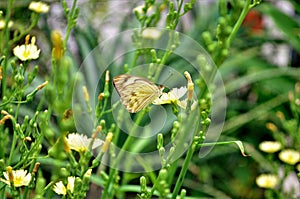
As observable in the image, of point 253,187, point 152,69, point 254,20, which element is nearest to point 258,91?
point 253,187

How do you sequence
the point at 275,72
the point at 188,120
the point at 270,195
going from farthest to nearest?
1. the point at 275,72
2. the point at 270,195
3. the point at 188,120

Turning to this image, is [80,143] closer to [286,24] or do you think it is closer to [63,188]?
[63,188]

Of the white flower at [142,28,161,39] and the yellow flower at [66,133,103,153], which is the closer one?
the yellow flower at [66,133,103,153]

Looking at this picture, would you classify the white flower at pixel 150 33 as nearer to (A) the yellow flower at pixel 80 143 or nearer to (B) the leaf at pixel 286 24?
(A) the yellow flower at pixel 80 143

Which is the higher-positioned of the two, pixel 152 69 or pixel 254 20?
pixel 152 69

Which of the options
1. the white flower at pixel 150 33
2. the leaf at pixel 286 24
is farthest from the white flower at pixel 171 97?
the leaf at pixel 286 24

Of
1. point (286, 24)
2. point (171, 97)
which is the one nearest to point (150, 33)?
point (171, 97)

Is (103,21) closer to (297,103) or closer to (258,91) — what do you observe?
(258,91)

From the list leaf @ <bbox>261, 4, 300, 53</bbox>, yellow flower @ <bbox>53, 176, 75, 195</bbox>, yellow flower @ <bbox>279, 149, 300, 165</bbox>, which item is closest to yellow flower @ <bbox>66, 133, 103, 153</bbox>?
yellow flower @ <bbox>53, 176, 75, 195</bbox>

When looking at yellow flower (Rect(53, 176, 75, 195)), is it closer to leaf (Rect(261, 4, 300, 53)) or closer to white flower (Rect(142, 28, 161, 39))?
white flower (Rect(142, 28, 161, 39))
